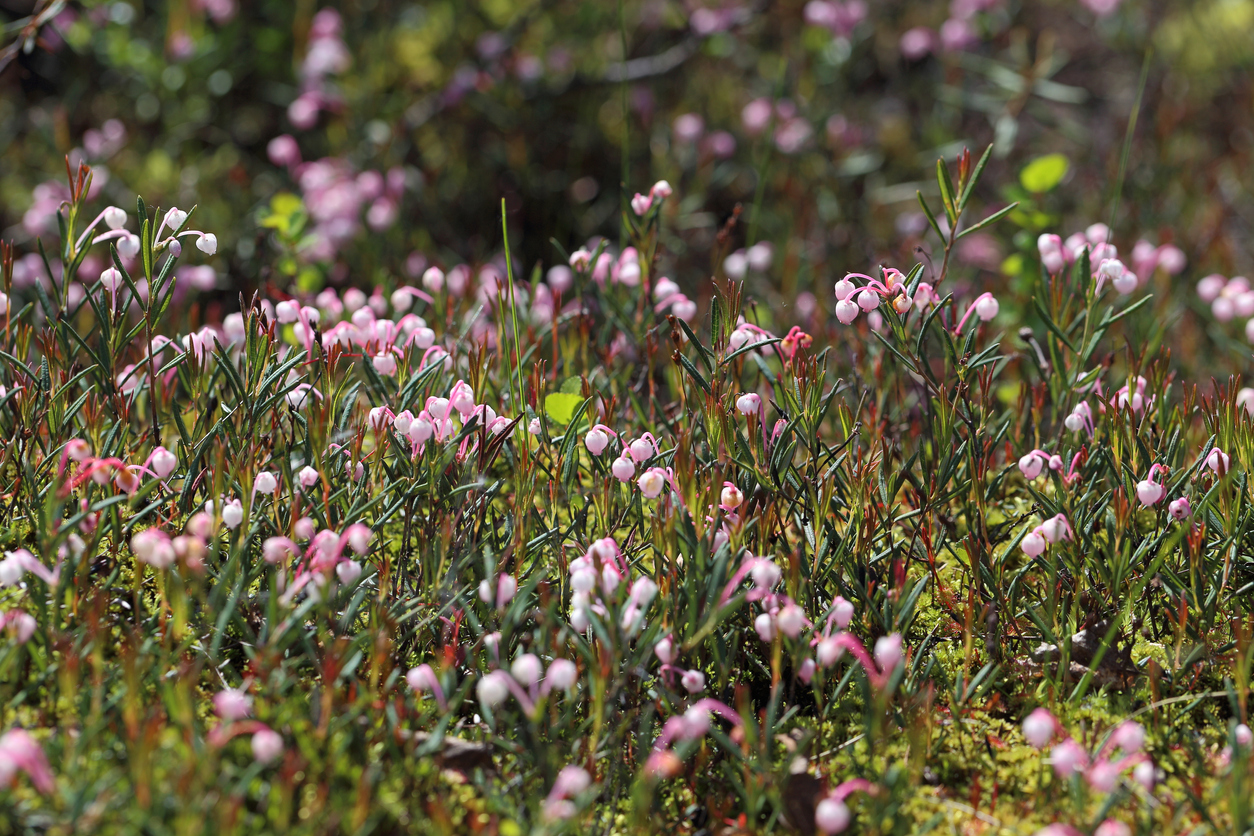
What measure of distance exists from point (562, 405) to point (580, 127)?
2.56 metres

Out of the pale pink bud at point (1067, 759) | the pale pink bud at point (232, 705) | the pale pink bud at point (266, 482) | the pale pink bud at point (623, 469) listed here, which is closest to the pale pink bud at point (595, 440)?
the pale pink bud at point (623, 469)

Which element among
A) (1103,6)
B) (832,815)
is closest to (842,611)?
(832,815)

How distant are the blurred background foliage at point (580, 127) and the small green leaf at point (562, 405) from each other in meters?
1.53

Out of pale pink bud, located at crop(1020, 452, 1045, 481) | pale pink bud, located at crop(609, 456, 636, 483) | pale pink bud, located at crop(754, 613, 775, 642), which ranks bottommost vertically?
pale pink bud, located at crop(754, 613, 775, 642)

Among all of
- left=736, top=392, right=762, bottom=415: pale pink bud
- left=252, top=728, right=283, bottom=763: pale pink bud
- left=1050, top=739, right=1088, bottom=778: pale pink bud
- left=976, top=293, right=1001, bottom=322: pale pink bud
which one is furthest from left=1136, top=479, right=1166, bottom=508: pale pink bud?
left=252, top=728, right=283, bottom=763: pale pink bud

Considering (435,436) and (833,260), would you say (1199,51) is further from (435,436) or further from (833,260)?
(435,436)

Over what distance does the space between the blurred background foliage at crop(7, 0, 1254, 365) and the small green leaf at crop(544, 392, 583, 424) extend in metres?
1.53

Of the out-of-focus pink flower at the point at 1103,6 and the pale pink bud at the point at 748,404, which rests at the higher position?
the out-of-focus pink flower at the point at 1103,6

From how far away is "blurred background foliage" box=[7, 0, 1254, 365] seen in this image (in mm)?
4004

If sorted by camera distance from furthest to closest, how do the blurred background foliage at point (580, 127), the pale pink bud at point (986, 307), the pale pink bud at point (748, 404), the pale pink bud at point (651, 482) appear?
the blurred background foliage at point (580, 127), the pale pink bud at point (986, 307), the pale pink bud at point (748, 404), the pale pink bud at point (651, 482)

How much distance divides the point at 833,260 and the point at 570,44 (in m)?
1.70

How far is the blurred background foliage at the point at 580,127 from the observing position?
400 centimetres

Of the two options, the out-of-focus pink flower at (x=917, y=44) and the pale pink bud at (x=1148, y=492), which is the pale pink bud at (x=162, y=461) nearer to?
the pale pink bud at (x=1148, y=492)

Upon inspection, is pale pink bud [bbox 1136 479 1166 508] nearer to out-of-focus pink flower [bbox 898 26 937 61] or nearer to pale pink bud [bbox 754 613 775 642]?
pale pink bud [bbox 754 613 775 642]
